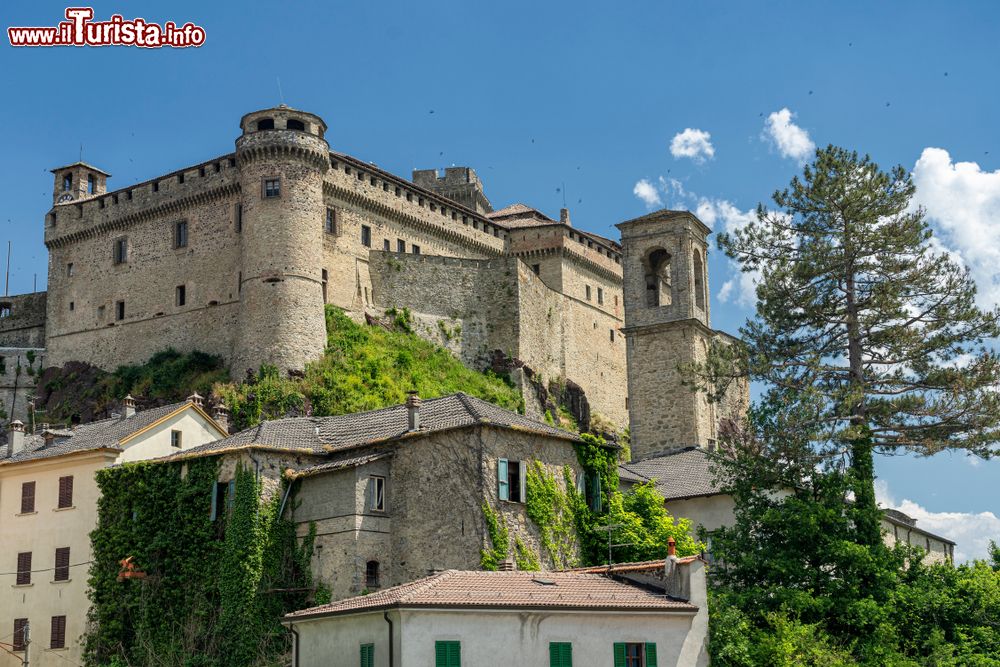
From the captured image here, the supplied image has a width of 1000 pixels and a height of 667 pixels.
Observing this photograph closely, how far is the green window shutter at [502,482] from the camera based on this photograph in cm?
3462

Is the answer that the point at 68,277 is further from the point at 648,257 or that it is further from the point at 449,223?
the point at 648,257

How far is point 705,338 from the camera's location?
59.2 m

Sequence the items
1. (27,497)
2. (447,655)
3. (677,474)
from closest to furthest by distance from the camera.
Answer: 1. (447,655)
2. (27,497)
3. (677,474)

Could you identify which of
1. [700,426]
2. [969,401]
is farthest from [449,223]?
[969,401]

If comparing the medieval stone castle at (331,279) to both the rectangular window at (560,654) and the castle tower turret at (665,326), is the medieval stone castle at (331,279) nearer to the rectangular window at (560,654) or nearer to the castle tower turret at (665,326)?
the castle tower turret at (665,326)

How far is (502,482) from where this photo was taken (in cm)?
3478

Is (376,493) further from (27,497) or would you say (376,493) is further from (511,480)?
(27,497)

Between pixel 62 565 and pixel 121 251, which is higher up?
pixel 121 251

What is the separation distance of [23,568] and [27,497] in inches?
91.2

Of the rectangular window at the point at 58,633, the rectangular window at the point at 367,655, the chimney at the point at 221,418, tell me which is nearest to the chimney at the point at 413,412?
the rectangular window at the point at 367,655

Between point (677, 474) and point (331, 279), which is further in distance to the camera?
point (331, 279)

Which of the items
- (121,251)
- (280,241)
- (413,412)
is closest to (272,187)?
(280,241)

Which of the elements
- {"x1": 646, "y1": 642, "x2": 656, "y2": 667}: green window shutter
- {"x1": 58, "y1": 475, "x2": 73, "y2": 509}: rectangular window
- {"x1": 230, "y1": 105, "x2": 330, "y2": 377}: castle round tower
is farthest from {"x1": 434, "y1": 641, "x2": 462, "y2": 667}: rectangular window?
{"x1": 230, "y1": 105, "x2": 330, "y2": 377}: castle round tower

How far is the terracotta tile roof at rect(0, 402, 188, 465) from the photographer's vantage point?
4219 centimetres
